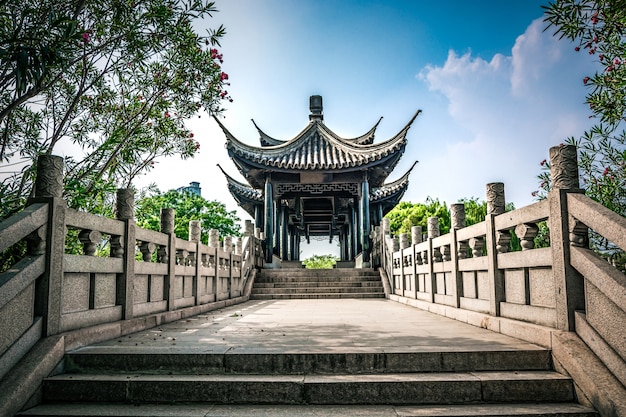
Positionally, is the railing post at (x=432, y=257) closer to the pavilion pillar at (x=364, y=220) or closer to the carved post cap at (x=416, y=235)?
the carved post cap at (x=416, y=235)

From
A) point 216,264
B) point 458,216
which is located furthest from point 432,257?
point 216,264

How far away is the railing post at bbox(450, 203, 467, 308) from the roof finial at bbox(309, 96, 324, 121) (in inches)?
523

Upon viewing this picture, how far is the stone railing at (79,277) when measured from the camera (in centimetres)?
352

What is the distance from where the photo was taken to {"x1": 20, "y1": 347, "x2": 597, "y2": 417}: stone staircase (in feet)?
10.5

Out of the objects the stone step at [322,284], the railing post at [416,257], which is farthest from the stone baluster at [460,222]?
the stone step at [322,284]

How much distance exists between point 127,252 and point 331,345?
2.78m

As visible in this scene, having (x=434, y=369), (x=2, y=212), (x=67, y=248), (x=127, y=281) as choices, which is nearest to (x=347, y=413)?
(x=434, y=369)

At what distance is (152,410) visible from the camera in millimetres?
3217

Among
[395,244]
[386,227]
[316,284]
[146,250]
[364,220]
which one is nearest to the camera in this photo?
[146,250]

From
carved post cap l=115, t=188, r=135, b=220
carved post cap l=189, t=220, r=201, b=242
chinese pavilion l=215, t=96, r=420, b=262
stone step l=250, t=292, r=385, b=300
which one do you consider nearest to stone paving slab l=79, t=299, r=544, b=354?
carved post cap l=115, t=188, r=135, b=220

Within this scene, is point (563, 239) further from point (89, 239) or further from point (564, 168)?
point (89, 239)

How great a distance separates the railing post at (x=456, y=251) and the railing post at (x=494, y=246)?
122 cm

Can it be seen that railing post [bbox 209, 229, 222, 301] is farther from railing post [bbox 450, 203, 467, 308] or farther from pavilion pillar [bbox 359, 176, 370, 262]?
pavilion pillar [bbox 359, 176, 370, 262]

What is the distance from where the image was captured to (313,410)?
3.18 metres
